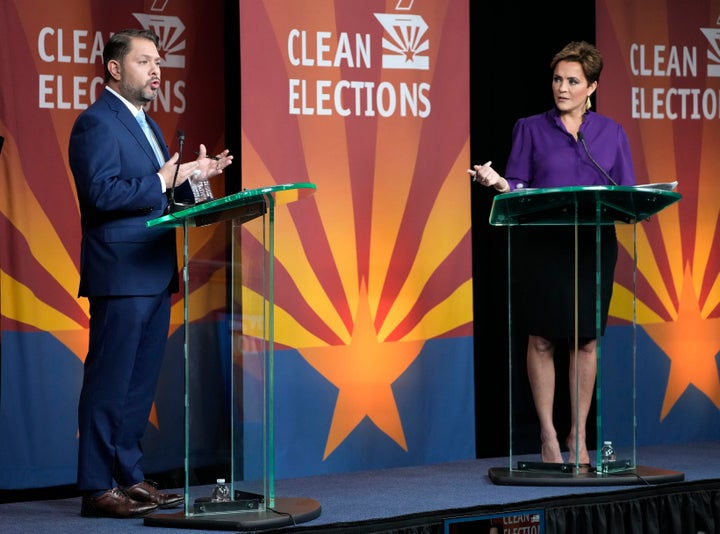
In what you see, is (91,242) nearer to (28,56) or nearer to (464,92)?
(28,56)

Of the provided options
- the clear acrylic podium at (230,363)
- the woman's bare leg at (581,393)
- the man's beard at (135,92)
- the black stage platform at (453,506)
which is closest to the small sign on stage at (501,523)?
the black stage platform at (453,506)

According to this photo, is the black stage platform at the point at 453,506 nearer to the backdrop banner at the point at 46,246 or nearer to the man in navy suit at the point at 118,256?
the man in navy suit at the point at 118,256

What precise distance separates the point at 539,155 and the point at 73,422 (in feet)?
7.22

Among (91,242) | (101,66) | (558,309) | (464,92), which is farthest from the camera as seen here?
(464,92)

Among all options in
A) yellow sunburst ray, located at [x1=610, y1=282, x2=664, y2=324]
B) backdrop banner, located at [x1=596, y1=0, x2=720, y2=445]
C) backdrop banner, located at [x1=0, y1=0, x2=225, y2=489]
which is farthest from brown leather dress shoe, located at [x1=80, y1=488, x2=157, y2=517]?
backdrop banner, located at [x1=596, y1=0, x2=720, y2=445]

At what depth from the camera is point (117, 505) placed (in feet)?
14.0

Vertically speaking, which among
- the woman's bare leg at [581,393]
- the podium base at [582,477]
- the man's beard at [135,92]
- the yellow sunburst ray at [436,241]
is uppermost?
the man's beard at [135,92]

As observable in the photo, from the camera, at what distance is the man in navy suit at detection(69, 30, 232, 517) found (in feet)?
13.8

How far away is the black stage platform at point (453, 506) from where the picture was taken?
422 cm

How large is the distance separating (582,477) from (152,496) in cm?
165

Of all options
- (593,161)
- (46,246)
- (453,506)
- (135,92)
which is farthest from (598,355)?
(46,246)

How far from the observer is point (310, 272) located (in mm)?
5340

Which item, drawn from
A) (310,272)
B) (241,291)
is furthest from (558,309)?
(241,291)

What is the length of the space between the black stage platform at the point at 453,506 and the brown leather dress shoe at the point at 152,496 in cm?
6
